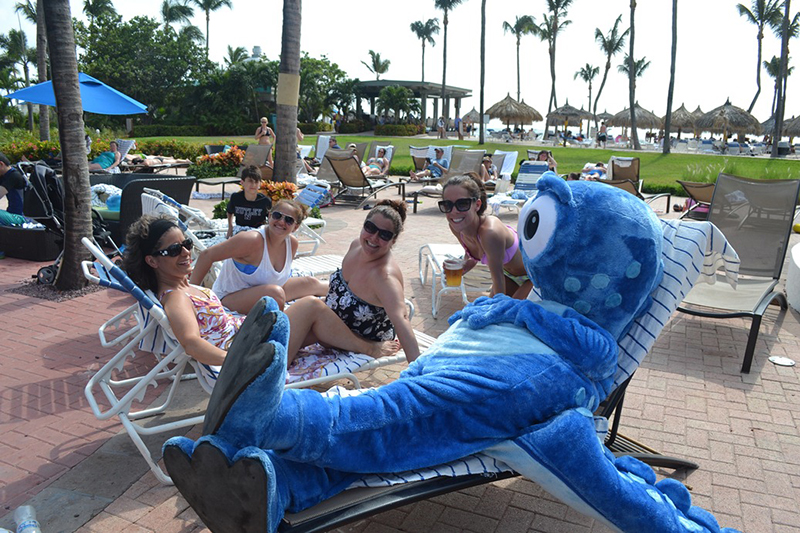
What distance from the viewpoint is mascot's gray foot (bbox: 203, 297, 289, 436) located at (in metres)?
1.56

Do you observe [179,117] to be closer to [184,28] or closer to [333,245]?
[184,28]

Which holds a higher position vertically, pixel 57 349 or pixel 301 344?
pixel 301 344

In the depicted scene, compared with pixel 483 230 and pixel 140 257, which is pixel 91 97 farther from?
pixel 483 230

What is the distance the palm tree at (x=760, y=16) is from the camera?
46250 mm

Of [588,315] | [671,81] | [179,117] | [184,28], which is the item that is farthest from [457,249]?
[184,28]

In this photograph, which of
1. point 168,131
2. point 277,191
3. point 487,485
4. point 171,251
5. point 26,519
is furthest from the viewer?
point 168,131

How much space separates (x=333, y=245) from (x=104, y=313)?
3697mm

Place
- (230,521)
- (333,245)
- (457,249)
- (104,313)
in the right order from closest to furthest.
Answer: (230,521) < (104,313) < (457,249) < (333,245)

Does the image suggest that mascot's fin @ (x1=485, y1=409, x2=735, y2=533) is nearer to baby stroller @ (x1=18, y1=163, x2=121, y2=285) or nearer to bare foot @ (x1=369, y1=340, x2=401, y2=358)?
bare foot @ (x1=369, y1=340, x2=401, y2=358)

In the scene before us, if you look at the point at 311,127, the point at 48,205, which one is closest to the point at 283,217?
the point at 48,205

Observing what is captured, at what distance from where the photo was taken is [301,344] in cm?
339

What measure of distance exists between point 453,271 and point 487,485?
239 centimetres

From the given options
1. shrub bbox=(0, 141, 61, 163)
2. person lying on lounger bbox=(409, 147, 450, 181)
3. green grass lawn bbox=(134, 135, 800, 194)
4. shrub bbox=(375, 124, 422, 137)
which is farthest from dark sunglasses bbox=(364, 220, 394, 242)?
shrub bbox=(375, 124, 422, 137)

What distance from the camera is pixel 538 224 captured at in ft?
7.34
